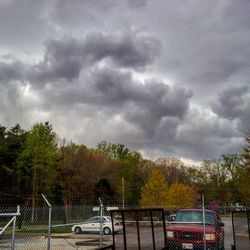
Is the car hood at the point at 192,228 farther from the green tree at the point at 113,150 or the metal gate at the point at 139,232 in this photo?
the green tree at the point at 113,150

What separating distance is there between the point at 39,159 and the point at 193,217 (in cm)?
4554

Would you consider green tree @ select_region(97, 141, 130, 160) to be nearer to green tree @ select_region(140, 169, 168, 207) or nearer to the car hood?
green tree @ select_region(140, 169, 168, 207)

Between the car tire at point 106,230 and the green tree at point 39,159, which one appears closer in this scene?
the car tire at point 106,230

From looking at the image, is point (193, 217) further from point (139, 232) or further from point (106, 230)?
point (106, 230)

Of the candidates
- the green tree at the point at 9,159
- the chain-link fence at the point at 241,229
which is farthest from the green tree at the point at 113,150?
the chain-link fence at the point at 241,229

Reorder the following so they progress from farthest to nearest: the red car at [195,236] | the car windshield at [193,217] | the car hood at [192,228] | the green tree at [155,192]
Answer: the green tree at [155,192] → the car windshield at [193,217] → the car hood at [192,228] → the red car at [195,236]

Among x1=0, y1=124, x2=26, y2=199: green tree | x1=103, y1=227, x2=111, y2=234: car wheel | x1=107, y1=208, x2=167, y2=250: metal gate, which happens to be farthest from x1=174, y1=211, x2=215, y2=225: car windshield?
x1=0, y1=124, x2=26, y2=199: green tree

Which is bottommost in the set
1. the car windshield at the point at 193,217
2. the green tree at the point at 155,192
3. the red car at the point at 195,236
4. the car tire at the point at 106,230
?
the car tire at the point at 106,230

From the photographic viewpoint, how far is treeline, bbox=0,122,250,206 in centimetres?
5634

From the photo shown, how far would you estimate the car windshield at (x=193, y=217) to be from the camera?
1540 centimetres

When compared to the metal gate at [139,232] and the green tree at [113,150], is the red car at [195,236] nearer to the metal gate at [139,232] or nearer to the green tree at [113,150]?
the metal gate at [139,232]

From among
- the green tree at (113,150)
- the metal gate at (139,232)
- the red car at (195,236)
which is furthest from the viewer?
the green tree at (113,150)

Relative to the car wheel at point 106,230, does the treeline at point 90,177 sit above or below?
above

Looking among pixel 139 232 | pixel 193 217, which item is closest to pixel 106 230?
pixel 193 217
